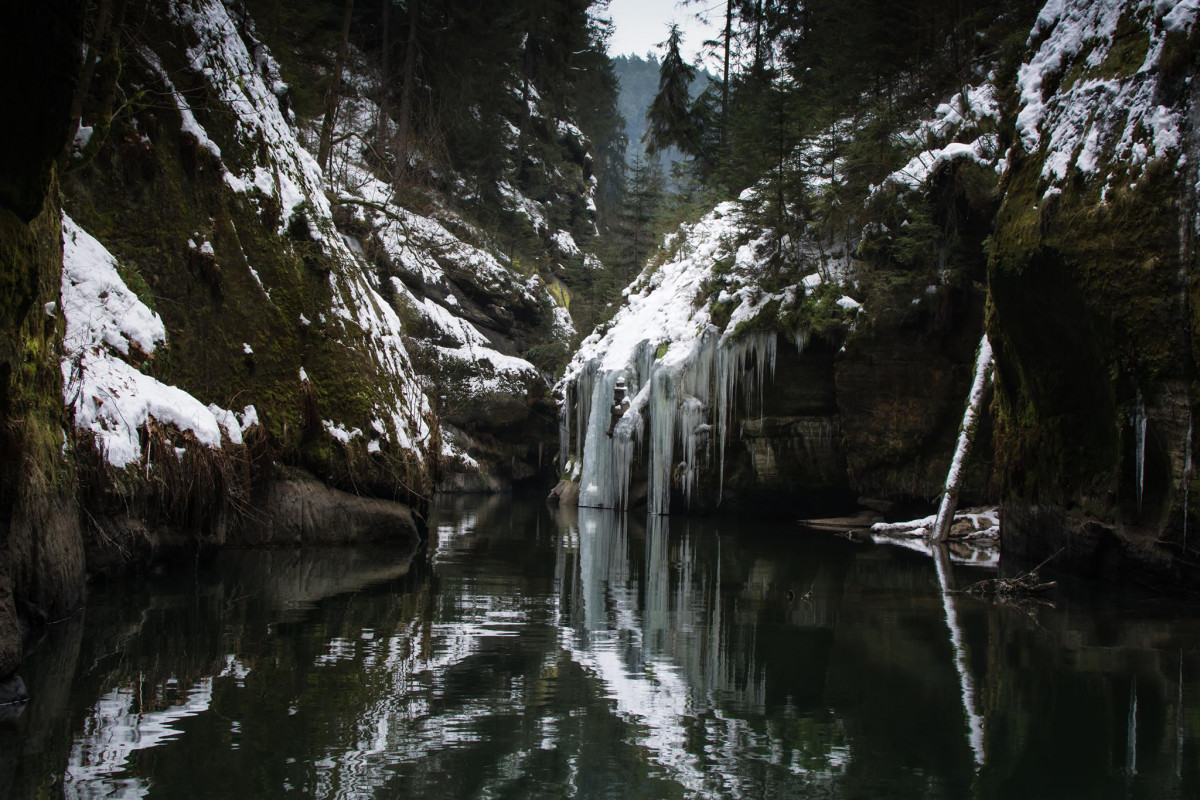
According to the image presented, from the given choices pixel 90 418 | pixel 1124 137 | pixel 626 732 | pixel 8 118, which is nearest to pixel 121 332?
pixel 90 418

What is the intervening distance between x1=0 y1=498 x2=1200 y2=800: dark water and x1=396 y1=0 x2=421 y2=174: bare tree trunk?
36.0ft

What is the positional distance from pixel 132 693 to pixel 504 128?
32.8 metres

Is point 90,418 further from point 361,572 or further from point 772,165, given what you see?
point 772,165

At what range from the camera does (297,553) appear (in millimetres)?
9891

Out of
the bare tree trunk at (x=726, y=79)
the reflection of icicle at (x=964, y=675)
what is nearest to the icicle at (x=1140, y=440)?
the reflection of icicle at (x=964, y=675)

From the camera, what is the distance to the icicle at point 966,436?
13609mm

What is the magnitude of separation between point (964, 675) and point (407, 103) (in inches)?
731

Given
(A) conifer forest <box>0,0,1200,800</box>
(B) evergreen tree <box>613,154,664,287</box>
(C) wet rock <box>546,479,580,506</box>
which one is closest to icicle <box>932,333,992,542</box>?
(A) conifer forest <box>0,0,1200,800</box>

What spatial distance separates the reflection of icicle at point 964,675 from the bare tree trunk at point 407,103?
1172cm

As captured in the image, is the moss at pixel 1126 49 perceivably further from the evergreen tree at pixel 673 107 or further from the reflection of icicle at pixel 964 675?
the evergreen tree at pixel 673 107

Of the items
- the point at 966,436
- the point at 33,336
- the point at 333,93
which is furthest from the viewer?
the point at 333,93

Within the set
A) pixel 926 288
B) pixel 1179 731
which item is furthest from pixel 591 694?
pixel 926 288

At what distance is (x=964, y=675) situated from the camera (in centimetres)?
513

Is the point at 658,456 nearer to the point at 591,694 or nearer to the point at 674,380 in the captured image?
the point at 674,380
